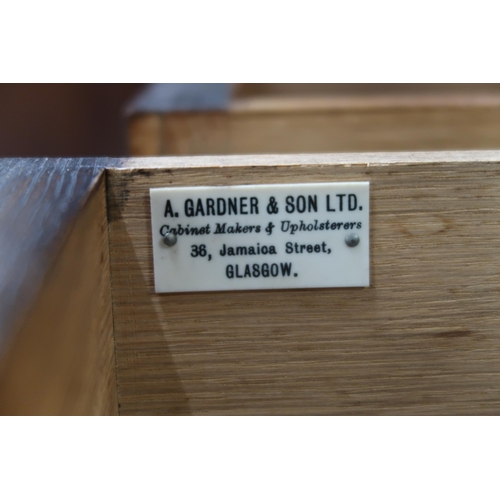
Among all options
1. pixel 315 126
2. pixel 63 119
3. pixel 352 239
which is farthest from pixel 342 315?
pixel 63 119

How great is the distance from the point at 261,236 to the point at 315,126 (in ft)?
2.46

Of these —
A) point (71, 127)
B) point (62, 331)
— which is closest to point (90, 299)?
point (62, 331)

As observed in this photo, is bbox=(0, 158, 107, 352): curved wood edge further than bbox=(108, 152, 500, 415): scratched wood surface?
No

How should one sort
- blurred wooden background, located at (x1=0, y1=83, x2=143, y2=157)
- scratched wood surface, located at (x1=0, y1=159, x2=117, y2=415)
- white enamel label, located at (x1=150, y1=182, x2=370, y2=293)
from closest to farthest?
1. scratched wood surface, located at (x1=0, y1=159, x2=117, y2=415)
2. white enamel label, located at (x1=150, y1=182, x2=370, y2=293)
3. blurred wooden background, located at (x1=0, y1=83, x2=143, y2=157)

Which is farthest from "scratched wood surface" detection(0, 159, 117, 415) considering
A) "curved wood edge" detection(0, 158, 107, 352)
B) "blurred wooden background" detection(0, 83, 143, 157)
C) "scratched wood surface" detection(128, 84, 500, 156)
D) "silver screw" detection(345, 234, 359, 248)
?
"scratched wood surface" detection(128, 84, 500, 156)

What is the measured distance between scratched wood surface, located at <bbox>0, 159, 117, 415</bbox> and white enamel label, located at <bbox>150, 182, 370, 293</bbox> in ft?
0.18

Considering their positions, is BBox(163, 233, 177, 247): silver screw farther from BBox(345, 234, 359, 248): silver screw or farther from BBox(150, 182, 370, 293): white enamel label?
BBox(345, 234, 359, 248): silver screw

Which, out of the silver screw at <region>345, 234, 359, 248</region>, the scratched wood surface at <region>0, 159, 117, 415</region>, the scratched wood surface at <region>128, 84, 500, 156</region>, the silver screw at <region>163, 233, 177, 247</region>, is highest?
the scratched wood surface at <region>128, 84, 500, 156</region>

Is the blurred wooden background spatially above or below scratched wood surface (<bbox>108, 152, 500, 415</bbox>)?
above

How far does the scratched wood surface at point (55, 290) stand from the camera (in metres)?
0.29

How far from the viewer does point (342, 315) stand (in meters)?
0.50

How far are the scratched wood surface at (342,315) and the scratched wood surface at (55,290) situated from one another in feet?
0.10

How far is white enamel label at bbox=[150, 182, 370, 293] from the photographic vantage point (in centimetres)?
47

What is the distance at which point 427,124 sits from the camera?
1179 millimetres
